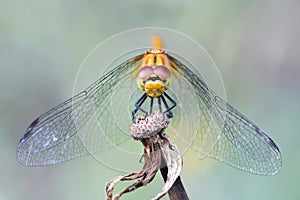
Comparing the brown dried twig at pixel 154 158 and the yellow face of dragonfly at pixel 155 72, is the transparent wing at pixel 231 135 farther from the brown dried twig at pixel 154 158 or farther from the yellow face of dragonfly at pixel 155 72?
the brown dried twig at pixel 154 158

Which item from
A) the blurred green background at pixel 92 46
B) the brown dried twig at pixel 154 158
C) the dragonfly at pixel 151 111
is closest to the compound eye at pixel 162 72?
the dragonfly at pixel 151 111

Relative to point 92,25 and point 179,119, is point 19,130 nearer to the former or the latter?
point 92,25

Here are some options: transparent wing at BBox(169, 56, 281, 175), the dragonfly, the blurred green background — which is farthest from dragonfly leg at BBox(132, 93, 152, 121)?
the blurred green background

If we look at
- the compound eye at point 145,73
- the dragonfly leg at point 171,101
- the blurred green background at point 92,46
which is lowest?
the dragonfly leg at point 171,101

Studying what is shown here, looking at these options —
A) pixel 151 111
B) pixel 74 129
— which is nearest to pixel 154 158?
pixel 151 111

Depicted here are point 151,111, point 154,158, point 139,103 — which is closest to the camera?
point 154,158

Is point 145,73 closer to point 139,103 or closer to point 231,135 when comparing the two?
point 139,103
